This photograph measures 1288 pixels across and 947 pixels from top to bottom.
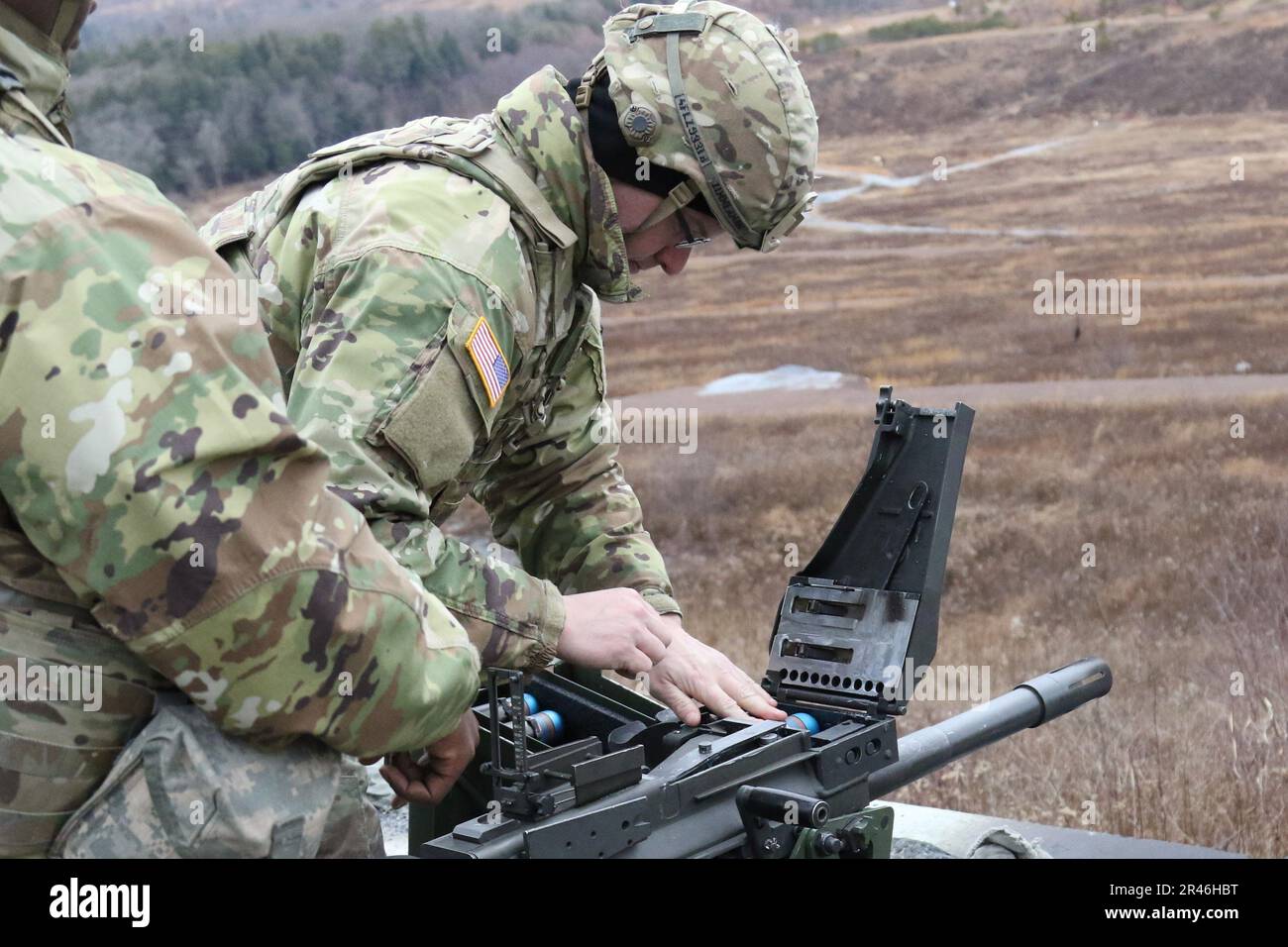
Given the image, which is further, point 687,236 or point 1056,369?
point 1056,369

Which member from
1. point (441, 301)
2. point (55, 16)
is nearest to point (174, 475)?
point (55, 16)

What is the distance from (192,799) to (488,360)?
1.20 m

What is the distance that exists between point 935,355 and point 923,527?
6654 mm

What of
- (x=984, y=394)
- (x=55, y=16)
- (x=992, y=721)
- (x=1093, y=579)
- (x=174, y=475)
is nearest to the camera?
(x=174, y=475)

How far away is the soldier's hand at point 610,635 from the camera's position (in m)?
2.89

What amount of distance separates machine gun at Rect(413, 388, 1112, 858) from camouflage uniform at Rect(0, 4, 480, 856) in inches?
15.0

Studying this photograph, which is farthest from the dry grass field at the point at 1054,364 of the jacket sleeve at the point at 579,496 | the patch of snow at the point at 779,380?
the jacket sleeve at the point at 579,496

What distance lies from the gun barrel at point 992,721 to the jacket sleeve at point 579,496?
2.62 feet

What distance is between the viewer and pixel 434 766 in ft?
9.48

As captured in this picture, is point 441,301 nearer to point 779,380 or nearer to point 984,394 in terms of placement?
point 984,394

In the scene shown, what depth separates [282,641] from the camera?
77.2 inches

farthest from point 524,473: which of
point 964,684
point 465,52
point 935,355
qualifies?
point 465,52

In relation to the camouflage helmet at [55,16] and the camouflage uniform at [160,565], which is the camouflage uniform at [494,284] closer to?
the camouflage uniform at [160,565]

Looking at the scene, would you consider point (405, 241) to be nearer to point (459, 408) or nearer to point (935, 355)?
point (459, 408)
